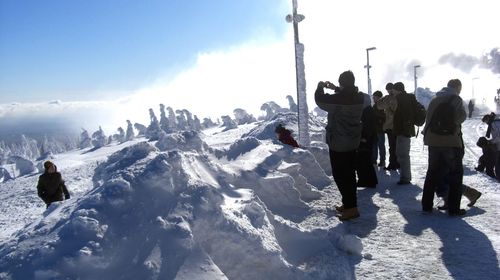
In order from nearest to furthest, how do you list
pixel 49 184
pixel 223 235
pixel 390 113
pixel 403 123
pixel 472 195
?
pixel 223 235, pixel 472 195, pixel 403 123, pixel 49 184, pixel 390 113

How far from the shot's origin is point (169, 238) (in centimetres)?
378

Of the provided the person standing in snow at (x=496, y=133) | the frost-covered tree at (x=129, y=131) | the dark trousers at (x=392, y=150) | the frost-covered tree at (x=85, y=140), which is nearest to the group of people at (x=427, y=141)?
the dark trousers at (x=392, y=150)

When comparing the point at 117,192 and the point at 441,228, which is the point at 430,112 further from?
the point at 117,192

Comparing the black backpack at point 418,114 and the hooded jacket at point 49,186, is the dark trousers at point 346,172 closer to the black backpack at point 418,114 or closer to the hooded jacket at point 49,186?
the black backpack at point 418,114

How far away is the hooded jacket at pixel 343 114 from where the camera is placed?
542cm

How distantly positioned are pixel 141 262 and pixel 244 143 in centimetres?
483

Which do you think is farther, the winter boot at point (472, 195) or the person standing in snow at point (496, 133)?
the person standing in snow at point (496, 133)

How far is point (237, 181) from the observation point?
5828 mm

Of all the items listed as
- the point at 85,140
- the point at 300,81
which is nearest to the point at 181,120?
the point at 85,140

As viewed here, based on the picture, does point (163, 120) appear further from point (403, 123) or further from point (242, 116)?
point (403, 123)

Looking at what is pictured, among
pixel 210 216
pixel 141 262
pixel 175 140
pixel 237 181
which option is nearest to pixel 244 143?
pixel 175 140

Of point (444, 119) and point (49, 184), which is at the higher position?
point (444, 119)

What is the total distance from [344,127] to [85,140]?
71370 millimetres

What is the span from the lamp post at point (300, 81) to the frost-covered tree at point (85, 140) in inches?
2502
